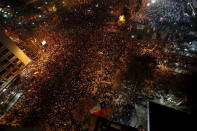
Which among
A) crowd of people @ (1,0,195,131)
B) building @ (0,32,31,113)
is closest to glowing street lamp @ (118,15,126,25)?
crowd of people @ (1,0,195,131)

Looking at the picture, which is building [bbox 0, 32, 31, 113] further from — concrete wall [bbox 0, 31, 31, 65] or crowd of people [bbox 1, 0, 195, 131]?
crowd of people [bbox 1, 0, 195, 131]

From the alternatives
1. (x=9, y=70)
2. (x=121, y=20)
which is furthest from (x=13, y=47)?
(x=121, y=20)

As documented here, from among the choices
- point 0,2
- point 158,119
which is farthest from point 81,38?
point 0,2

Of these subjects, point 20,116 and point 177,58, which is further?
point 177,58

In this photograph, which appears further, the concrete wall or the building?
the concrete wall

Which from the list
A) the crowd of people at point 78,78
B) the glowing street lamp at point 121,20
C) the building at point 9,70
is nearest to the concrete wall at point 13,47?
the building at point 9,70

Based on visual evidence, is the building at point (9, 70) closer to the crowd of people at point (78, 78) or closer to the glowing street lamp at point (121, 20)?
the crowd of people at point (78, 78)

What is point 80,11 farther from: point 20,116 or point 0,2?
point 20,116

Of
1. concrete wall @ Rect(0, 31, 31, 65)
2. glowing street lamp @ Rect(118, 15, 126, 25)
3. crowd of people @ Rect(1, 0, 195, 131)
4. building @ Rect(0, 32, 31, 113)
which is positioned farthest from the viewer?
glowing street lamp @ Rect(118, 15, 126, 25)
